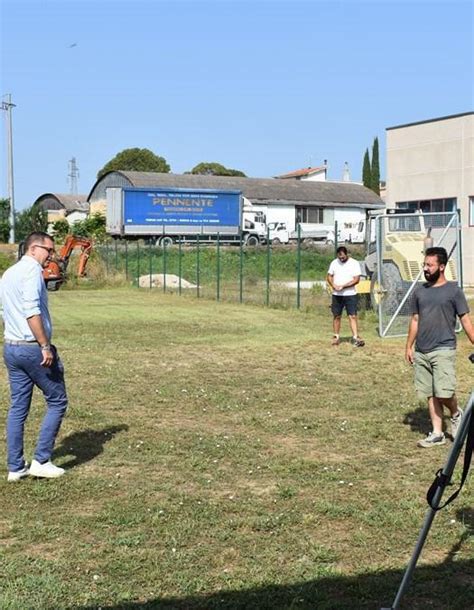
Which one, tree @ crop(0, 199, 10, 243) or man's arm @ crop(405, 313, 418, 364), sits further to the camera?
tree @ crop(0, 199, 10, 243)

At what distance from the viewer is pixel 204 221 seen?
1913 inches

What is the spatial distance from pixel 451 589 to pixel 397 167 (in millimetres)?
32304

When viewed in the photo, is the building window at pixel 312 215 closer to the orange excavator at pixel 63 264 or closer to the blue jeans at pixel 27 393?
the orange excavator at pixel 63 264

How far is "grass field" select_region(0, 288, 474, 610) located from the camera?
4227 mm

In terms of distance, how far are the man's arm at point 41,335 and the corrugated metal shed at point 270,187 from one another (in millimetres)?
53783

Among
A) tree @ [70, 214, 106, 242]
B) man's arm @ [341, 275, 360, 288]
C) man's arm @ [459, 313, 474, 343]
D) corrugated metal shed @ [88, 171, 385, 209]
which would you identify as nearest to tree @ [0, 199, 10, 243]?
tree @ [70, 214, 106, 242]

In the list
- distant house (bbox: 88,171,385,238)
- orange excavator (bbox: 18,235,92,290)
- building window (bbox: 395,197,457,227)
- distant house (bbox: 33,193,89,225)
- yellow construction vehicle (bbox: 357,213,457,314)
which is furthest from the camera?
distant house (bbox: 33,193,89,225)

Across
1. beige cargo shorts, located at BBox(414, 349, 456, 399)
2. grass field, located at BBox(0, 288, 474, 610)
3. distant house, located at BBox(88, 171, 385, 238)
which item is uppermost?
distant house, located at BBox(88, 171, 385, 238)

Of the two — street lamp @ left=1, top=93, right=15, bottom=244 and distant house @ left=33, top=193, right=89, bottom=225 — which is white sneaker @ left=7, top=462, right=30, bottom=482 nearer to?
street lamp @ left=1, top=93, right=15, bottom=244

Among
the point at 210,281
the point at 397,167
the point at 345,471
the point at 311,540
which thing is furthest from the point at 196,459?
the point at 397,167

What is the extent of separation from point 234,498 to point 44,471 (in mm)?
1572

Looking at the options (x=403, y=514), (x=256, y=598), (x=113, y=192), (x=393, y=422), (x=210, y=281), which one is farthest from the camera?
(x=113, y=192)

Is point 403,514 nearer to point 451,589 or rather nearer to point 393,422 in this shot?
point 451,589

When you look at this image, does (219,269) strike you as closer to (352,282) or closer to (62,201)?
(352,282)
